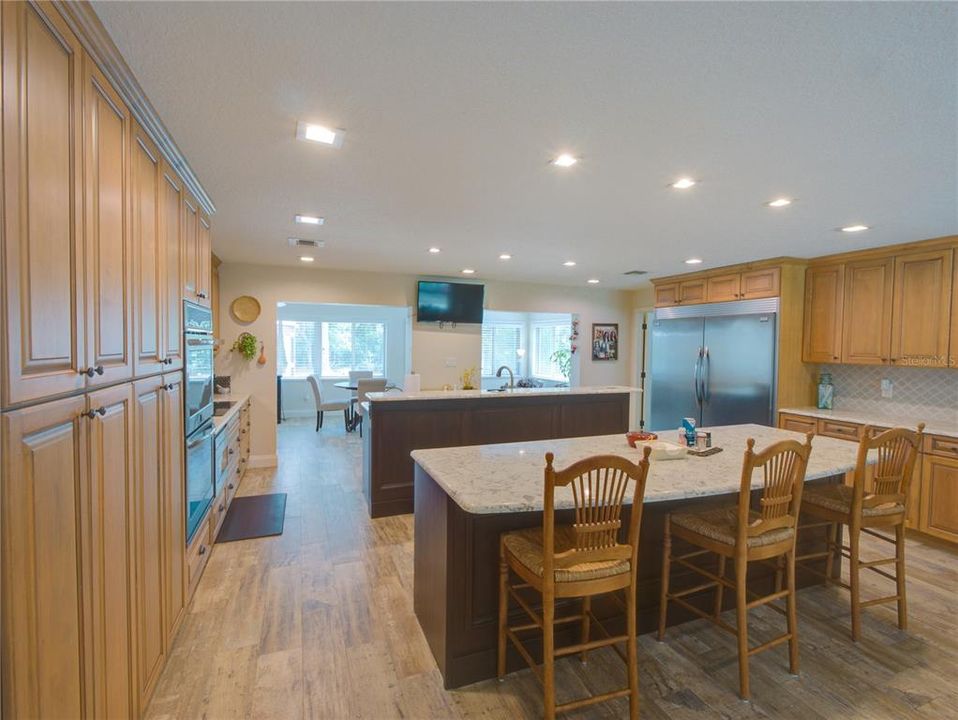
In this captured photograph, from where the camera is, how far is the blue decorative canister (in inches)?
177

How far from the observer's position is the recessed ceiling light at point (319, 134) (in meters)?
1.89

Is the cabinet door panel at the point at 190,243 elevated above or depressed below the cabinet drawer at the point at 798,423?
above

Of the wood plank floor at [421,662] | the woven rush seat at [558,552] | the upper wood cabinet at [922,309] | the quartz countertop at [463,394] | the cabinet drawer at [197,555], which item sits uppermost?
the upper wood cabinet at [922,309]

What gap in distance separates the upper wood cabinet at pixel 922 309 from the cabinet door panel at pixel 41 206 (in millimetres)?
5291

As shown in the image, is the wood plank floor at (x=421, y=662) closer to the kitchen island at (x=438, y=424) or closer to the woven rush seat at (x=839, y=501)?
the woven rush seat at (x=839, y=501)

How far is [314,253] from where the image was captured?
15.1 feet

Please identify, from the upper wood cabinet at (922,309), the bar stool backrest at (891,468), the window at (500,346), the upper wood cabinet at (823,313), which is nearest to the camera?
the bar stool backrest at (891,468)

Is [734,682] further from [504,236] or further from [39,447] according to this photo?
[504,236]

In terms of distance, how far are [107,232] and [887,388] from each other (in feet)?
18.7

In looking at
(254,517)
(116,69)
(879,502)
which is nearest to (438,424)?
(254,517)

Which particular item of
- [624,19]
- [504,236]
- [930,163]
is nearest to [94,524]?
[624,19]

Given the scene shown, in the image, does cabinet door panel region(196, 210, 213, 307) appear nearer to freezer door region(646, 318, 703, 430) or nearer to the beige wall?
the beige wall

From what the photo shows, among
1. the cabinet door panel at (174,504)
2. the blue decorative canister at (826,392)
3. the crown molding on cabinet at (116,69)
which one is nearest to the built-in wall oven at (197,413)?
the cabinet door panel at (174,504)

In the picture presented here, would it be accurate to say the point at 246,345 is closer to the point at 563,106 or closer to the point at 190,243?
the point at 190,243
